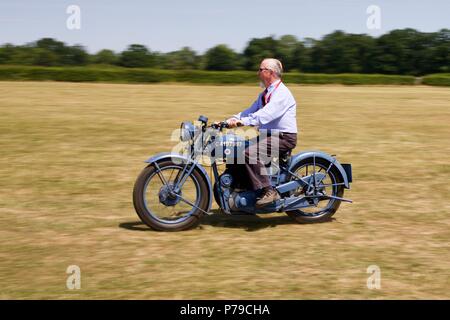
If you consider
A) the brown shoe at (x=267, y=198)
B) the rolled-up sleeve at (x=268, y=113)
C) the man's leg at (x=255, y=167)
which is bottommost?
the brown shoe at (x=267, y=198)

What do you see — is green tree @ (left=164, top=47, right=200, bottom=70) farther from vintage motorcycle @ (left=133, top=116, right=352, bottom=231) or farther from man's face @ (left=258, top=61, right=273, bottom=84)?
man's face @ (left=258, top=61, right=273, bottom=84)

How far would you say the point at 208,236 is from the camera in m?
7.24

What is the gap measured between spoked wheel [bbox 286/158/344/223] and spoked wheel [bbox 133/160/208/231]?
1224mm

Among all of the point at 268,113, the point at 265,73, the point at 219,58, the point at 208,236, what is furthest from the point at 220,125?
the point at 219,58

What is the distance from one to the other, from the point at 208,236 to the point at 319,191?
1573mm

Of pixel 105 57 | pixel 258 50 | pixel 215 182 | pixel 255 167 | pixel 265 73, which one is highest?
pixel 258 50

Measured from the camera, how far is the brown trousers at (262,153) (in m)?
7.35

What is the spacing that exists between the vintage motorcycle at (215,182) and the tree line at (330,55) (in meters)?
59.5

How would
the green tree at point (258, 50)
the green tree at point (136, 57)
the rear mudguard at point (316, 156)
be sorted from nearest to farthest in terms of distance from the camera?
1. the rear mudguard at point (316, 156)
2. the green tree at point (136, 57)
3. the green tree at point (258, 50)

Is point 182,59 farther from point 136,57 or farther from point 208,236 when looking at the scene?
point 208,236

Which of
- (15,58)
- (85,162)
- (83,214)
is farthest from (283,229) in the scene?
(15,58)

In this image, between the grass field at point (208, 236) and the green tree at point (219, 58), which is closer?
the grass field at point (208, 236)
